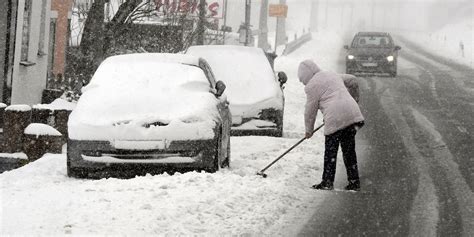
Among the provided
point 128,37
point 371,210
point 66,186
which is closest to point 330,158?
point 371,210

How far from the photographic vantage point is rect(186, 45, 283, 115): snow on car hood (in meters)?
Result: 14.1

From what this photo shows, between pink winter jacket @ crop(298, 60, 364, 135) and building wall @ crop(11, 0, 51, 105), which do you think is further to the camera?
building wall @ crop(11, 0, 51, 105)

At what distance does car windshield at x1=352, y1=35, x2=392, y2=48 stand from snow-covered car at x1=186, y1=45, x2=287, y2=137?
14267mm

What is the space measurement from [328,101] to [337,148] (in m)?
0.57

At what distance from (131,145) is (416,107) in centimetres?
1178

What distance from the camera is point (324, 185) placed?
9453 millimetres

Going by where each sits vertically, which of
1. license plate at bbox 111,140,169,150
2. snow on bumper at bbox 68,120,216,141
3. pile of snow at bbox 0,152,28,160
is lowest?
pile of snow at bbox 0,152,28,160

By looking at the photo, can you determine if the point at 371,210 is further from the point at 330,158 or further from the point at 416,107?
the point at 416,107

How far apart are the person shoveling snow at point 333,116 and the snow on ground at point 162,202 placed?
497 mm

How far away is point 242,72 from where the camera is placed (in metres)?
15.3

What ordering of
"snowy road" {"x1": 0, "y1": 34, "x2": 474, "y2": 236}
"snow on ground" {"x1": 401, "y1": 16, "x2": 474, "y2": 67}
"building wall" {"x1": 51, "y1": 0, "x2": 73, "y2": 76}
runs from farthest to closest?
"snow on ground" {"x1": 401, "y1": 16, "x2": 474, "y2": 67} < "building wall" {"x1": 51, "y1": 0, "x2": 73, "y2": 76} < "snowy road" {"x1": 0, "y1": 34, "x2": 474, "y2": 236}

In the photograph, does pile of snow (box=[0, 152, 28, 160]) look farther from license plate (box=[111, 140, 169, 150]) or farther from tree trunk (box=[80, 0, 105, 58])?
tree trunk (box=[80, 0, 105, 58])

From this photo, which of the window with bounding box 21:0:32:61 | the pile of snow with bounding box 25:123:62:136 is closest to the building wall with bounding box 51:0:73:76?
the window with bounding box 21:0:32:61

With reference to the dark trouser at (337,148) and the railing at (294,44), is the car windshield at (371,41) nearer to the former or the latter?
the railing at (294,44)
